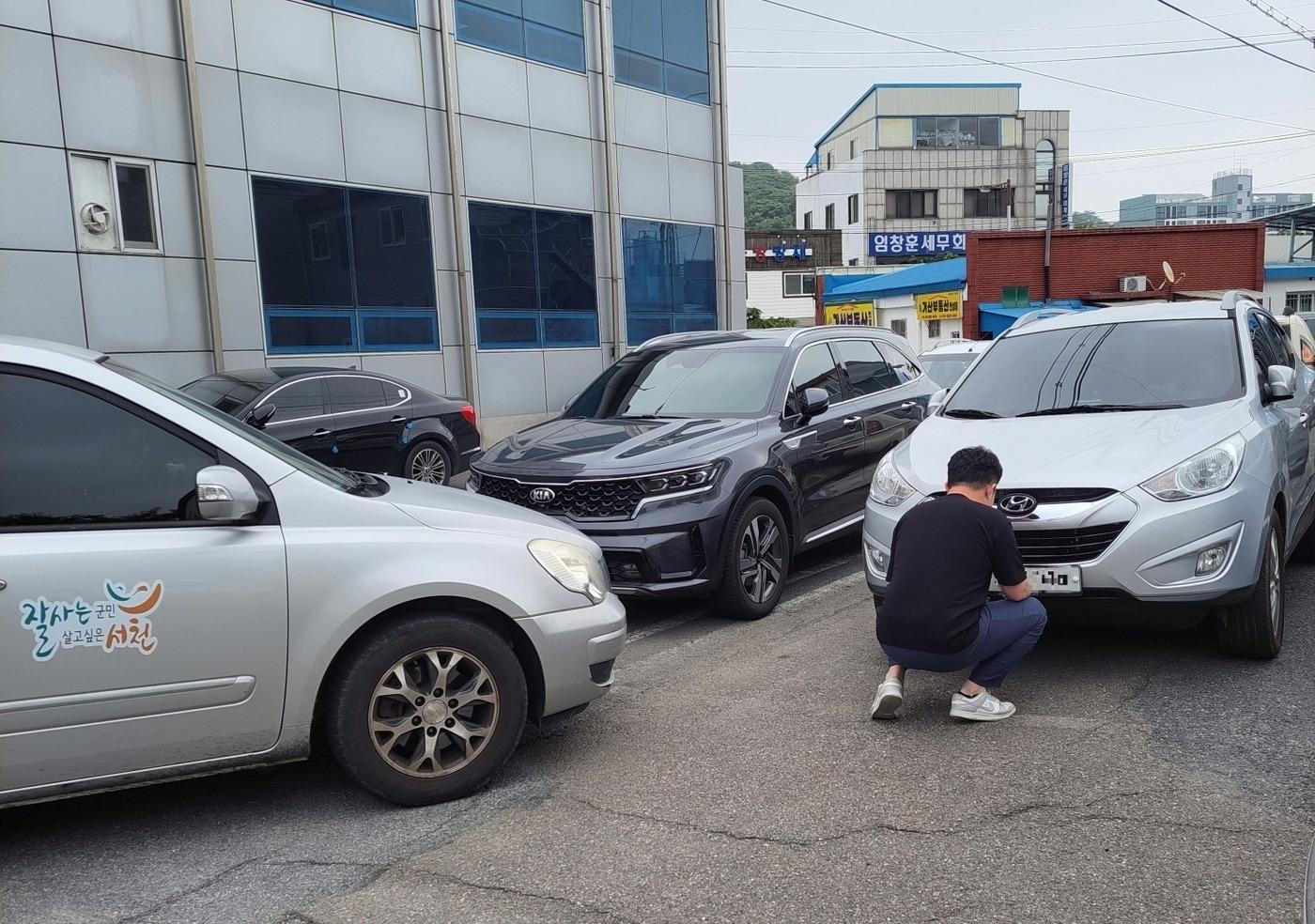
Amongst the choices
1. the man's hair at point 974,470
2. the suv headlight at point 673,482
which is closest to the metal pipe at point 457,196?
the suv headlight at point 673,482

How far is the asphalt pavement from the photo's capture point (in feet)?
10.1

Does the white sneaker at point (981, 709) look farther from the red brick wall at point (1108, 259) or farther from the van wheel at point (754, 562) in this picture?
the red brick wall at point (1108, 259)

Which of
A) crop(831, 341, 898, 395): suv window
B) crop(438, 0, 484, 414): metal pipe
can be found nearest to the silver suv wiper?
crop(831, 341, 898, 395): suv window

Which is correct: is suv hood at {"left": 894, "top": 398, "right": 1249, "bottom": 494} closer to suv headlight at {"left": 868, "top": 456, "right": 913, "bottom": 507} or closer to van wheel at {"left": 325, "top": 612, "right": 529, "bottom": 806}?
suv headlight at {"left": 868, "top": 456, "right": 913, "bottom": 507}

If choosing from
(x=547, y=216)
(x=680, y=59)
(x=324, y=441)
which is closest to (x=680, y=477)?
(x=324, y=441)

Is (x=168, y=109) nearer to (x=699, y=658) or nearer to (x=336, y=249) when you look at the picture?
(x=336, y=249)

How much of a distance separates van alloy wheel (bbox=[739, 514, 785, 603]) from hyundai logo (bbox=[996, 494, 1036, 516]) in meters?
1.82

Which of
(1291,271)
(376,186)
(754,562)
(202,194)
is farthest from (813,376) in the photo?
(1291,271)

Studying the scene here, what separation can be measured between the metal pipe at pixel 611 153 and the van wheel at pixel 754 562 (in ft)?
39.4

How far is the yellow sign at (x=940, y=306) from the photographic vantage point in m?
31.4

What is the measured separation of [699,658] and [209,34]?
11534 millimetres

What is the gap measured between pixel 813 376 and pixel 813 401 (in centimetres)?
64

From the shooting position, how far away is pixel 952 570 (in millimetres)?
4285

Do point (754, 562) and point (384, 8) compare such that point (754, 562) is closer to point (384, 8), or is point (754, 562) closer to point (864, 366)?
point (864, 366)
